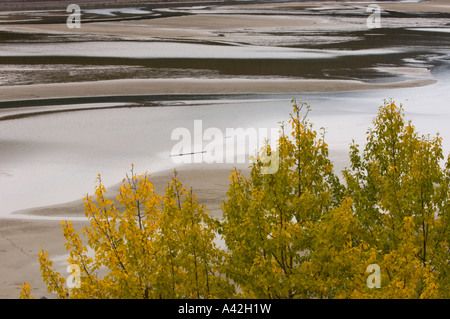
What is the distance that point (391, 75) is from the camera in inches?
1817

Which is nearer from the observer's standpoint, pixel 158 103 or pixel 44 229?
pixel 44 229

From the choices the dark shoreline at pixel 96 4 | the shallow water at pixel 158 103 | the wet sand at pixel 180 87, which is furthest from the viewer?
the dark shoreline at pixel 96 4

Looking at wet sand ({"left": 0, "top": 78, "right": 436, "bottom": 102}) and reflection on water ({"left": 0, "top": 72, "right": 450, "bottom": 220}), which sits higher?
wet sand ({"left": 0, "top": 78, "right": 436, "bottom": 102})

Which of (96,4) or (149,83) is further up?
(96,4)

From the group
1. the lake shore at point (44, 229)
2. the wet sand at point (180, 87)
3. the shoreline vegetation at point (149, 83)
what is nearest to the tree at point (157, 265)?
the shoreline vegetation at point (149, 83)

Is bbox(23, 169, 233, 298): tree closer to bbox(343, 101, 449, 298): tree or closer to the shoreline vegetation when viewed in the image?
the shoreline vegetation

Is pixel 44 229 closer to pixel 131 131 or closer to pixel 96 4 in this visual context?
pixel 131 131

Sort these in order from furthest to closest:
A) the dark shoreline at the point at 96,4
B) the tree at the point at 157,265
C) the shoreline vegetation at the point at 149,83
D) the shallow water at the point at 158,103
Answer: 1. the dark shoreline at the point at 96,4
2. the shallow water at the point at 158,103
3. the shoreline vegetation at the point at 149,83
4. the tree at the point at 157,265

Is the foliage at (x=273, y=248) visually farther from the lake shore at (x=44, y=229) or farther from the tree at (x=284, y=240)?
the lake shore at (x=44, y=229)

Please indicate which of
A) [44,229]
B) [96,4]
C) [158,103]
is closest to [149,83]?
[158,103]

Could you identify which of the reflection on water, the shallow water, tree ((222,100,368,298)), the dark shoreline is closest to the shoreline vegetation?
the dark shoreline

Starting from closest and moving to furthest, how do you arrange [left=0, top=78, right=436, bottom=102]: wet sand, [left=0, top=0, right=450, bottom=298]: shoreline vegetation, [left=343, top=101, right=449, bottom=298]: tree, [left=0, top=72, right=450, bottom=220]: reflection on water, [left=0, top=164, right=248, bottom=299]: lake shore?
1. [left=343, top=101, right=449, bottom=298]: tree
2. [left=0, top=164, right=248, bottom=299]: lake shore
3. [left=0, top=0, right=450, bottom=298]: shoreline vegetation
4. [left=0, top=72, right=450, bottom=220]: reflection on water
5. [left=0, top=78, right=436, bottom=102]: wet sand
